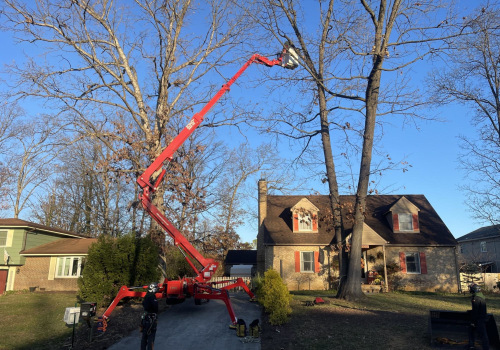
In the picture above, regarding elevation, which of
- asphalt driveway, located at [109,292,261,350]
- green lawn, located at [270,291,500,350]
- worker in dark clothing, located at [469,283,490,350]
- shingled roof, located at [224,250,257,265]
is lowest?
asphalt driveway, located at [109,292,261,350]

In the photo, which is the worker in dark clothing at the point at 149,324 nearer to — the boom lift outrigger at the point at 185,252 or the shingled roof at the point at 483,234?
the boom lift outrigger at the point at 185,252

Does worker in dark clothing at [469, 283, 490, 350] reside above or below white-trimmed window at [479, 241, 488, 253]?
below

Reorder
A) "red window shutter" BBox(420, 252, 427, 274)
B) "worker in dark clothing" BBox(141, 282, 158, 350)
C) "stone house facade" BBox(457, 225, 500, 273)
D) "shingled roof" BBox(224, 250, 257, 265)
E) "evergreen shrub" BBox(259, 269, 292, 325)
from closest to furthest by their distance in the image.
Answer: "worker in dark clothing" BBox(141, 282, 158, 350) < "evergreen shrub" BBox(259, 269, 292, 325) < "red window shutter" BBox(420, 252, 427, 274) < "stone house facade" BBox(457, 225, 500, 273) < "shingled roof" BBox(224, 250, 257, 265)

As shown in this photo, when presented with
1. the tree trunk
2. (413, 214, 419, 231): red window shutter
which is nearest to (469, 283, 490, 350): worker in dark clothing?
the tree trunk

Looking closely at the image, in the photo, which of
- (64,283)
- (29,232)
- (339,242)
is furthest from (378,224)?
(29,232)

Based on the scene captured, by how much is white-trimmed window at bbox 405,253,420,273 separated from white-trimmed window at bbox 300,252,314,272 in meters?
6.15

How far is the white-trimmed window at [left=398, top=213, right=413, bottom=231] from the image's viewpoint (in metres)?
25.0

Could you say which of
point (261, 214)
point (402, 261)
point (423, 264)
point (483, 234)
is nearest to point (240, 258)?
point (261, 214)

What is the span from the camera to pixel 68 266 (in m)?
26.1

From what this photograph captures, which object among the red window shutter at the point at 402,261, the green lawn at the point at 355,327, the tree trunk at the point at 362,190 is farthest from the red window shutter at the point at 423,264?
the tree trunk at the point at 362,190

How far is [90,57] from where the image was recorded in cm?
1672

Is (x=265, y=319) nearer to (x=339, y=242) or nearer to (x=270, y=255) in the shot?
(x=339, y=242)

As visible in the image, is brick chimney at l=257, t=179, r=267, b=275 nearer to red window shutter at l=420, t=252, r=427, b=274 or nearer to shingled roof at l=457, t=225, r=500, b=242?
red window shutter at l=420, t=252, r=427, b=274

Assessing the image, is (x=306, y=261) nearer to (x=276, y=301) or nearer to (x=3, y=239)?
(x=276, y=301)
